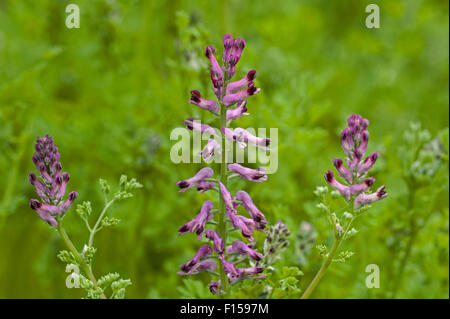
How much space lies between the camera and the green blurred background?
298cm

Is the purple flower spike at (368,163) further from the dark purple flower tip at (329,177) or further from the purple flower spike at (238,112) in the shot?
the purple flower spike at (238,112)

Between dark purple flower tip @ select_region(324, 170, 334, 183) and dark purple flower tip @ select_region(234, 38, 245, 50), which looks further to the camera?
dark purple flower tip @ select_region(324, 170, 334, 183)

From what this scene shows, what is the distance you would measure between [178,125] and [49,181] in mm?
1775

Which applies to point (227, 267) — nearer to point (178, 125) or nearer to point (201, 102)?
point (201, 102)

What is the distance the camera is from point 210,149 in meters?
1.62

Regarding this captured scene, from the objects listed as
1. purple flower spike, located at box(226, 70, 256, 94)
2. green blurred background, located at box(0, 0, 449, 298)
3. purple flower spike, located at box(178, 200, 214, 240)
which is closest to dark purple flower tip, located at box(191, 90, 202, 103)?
purple flower spike, located at box(226, 70, 256, 94)

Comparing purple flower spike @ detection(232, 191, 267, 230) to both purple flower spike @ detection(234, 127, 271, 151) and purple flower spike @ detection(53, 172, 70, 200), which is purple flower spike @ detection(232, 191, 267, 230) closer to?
purple flower spike @ detection(234, 127, 271, 151)

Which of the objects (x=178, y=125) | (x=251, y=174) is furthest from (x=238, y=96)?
(x=178, y=125)

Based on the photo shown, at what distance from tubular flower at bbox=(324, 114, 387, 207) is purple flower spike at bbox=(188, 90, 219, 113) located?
0.47 m

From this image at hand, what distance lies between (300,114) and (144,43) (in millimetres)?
1940

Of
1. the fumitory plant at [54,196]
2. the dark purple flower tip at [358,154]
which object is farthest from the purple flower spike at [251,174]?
the fumitory plant at [54,196]
